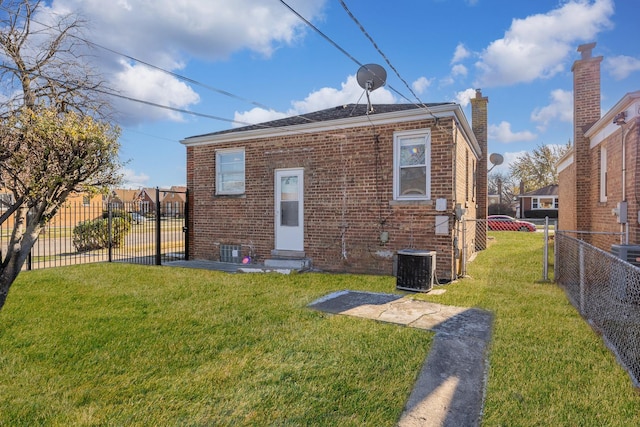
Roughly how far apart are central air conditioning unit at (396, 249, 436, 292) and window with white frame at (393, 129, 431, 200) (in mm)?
1633

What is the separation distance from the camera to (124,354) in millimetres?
3781

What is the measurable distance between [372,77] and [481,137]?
24.9 ft

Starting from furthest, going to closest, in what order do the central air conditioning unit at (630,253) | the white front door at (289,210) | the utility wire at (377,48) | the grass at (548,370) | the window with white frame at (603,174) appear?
1. the white front door at (289,210)
2. the window with white frame at (603,174)
3. the central air conditioning unit at (630,253)
4. the utility wire at (377,48)
5. the grass at (548,370)

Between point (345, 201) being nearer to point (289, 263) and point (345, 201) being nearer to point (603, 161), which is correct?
point (289, 263)

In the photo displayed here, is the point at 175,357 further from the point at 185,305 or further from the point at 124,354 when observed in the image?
the point at 185,305

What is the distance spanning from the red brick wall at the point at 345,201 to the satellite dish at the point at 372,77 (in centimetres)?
97

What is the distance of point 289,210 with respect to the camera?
31.1 feet

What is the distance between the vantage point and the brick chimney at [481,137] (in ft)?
44.1

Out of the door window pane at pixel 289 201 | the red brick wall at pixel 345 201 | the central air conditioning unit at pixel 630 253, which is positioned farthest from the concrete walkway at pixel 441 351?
the door window pane at pixel 289 201

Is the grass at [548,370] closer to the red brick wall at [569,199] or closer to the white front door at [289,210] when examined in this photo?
the white front door at [289,210]

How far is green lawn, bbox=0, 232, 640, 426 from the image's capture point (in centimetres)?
269

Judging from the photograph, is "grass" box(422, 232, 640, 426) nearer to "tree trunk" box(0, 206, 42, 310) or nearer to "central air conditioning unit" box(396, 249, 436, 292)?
"central air conditioning unit" box(396, 249, 436, 292)

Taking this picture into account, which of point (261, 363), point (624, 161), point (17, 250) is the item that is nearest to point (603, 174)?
point (624, 161)

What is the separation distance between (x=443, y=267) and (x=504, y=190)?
53060 mm
